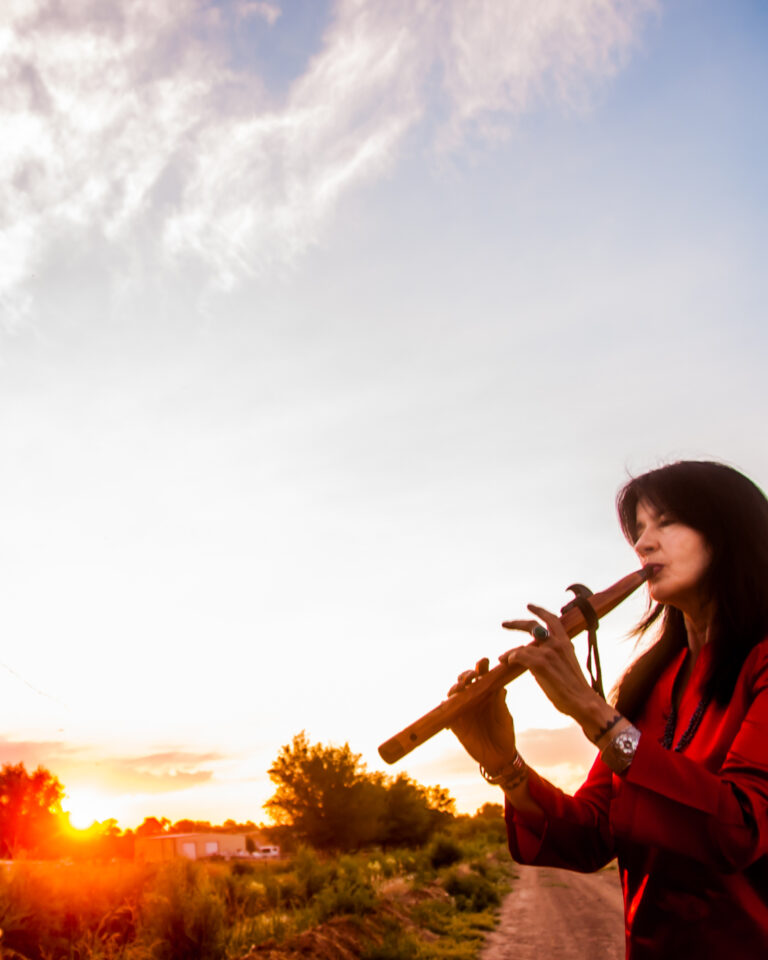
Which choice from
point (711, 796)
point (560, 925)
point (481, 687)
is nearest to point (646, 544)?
point (481, 687)

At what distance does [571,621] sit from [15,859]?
1051cm

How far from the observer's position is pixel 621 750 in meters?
1.68

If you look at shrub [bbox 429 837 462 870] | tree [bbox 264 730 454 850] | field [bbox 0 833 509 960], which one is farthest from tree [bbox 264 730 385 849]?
field [bbox 0 833 509 960]

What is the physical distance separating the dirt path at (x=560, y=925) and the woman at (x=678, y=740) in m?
10.9

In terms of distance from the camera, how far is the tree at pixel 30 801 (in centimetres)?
5812

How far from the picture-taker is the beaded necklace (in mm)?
1948

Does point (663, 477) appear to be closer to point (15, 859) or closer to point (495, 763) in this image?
point (495, 763)

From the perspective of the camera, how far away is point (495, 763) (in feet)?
7.29

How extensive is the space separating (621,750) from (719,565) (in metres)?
0.63

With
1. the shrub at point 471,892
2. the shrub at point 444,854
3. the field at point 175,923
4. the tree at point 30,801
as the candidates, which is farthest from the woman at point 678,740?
the tree at point 30,801

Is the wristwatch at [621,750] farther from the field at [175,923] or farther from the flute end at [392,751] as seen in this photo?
the field at [175,923]

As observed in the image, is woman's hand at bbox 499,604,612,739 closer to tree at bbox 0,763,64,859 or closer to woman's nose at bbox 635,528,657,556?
woman's nose at bbox 635,528,657,556

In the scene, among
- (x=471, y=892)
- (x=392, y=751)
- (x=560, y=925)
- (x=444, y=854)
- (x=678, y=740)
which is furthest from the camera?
(x=444, y=854)

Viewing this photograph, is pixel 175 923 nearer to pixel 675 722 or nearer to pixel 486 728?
pixel 486 728
